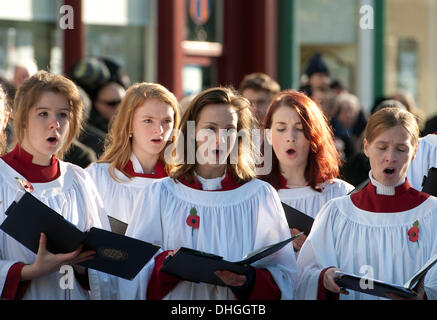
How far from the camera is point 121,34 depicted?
11422 millimetres

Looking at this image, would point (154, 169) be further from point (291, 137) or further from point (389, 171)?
point (389, 171)

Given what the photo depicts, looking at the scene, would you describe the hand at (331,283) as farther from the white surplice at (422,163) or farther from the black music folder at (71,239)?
the white surplice at (422,163)

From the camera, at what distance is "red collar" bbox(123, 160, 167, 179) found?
213 inches

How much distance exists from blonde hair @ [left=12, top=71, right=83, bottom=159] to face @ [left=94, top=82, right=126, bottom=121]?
3.02 meters

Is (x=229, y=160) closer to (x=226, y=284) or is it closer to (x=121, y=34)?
(x=226, y=284)

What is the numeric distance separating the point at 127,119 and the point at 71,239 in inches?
70.5

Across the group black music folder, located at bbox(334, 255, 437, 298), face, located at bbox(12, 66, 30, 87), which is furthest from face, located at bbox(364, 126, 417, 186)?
face, located at bbox(12, 66, 30, 87)

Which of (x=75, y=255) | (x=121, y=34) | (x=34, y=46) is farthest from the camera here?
(x=121, y=34)

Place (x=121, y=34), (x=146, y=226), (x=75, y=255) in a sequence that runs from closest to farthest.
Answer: (x=75, y=255) < (x=146, y=226) < (x=121, y=34)

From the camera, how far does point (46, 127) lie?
13.5 feet

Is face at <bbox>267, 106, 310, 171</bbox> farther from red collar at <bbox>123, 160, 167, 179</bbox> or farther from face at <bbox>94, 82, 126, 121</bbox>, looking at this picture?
face at <bbox>94, 82, 126, 121</bbox>

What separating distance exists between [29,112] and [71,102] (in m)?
0.22

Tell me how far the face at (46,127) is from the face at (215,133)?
0.66m

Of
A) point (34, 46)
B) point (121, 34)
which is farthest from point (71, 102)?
point (121, 34)
